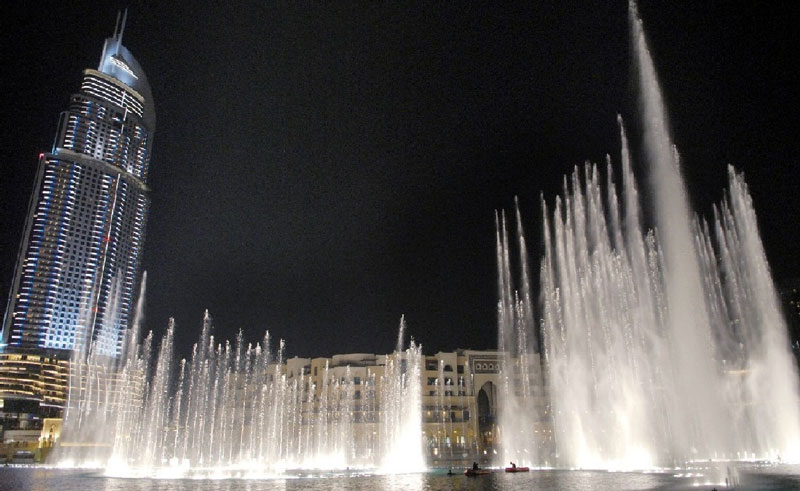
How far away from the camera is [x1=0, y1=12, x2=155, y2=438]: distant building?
99.6 metres

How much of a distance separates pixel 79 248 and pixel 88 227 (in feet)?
16.4

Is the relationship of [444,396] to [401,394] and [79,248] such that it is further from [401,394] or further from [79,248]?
Answer: [79,248]

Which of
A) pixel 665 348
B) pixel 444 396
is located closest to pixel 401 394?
pixel 444 396

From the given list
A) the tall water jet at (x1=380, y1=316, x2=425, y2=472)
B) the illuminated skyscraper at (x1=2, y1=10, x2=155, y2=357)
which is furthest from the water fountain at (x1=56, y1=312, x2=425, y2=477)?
the illuminated skyscraper at (x1=2, y1=10, x2=155, y2=357)

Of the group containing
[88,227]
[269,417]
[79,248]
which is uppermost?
[88,227]

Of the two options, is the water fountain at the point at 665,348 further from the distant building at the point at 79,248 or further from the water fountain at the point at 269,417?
the distant building at the point at 79,248

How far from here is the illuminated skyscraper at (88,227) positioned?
4188 inches

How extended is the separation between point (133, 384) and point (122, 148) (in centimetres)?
5295

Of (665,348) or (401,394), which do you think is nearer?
(665,348)

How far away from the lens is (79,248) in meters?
112

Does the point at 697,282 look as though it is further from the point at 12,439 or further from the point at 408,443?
the point at 12,439

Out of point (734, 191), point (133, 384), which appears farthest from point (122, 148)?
point (734, 191)

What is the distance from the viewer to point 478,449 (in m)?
78.2

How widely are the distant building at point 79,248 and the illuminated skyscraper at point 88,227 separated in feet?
0.62
